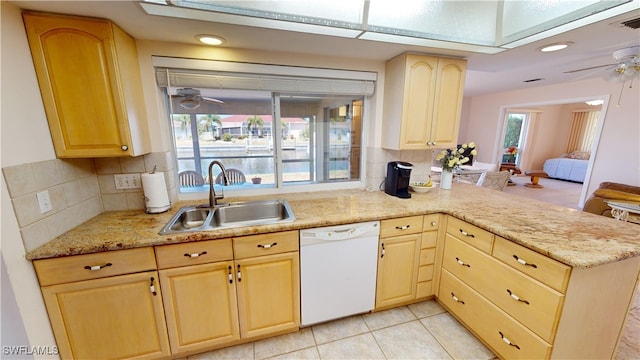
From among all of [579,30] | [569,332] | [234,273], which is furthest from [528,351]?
[579,30]

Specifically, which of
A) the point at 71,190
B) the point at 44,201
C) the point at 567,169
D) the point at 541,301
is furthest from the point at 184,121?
the point at 567,169

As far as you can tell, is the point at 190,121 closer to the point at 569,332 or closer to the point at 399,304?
the point at 399,304

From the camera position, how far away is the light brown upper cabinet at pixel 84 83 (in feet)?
4.09

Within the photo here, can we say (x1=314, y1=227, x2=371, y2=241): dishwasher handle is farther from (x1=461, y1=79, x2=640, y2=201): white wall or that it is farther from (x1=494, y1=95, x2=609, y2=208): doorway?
(x1=494, y1=95, x2=609, y2=208): doorway

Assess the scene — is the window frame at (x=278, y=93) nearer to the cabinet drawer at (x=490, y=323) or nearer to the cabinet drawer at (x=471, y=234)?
the cabinet drawer at (x=471, y=234)

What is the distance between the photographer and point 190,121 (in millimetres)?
1977

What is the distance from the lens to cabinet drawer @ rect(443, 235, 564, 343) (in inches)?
47.6

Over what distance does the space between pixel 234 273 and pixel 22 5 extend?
1.72 meters

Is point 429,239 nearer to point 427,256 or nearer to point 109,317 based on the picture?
point 427,256

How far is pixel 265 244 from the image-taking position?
1.50 metres

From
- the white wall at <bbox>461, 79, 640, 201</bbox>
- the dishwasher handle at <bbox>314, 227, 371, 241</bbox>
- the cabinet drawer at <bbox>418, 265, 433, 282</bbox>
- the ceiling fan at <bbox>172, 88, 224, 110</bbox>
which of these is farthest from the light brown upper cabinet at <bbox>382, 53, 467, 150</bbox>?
the white wall at <bbox>461, 79, 640, 201</bbox>

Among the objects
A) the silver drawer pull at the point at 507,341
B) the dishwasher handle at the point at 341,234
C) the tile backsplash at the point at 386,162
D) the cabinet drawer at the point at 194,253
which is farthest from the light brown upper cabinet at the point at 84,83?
the silver drawer pull at the point at 507,341

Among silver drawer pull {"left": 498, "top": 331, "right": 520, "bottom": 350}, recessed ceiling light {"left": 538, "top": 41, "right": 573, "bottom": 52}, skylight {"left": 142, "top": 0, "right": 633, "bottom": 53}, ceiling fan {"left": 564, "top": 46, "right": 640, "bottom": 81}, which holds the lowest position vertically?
silver drawer pull {"left": 498, "top": 331, "right": 520, "bottom": 350}

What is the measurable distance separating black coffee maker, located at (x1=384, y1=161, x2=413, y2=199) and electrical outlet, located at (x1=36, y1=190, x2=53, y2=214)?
7.50 feet
